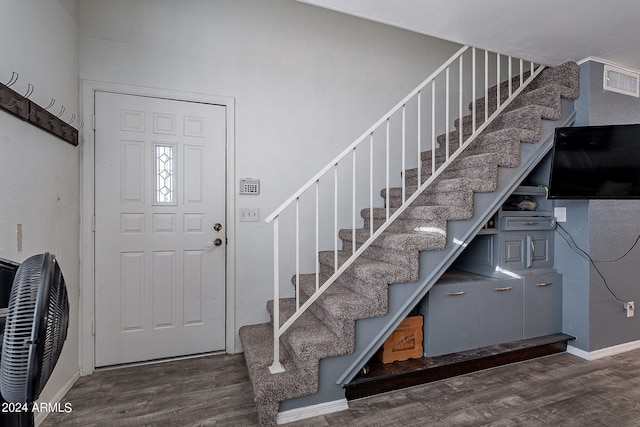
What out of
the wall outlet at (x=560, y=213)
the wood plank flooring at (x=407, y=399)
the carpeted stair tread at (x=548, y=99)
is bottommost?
the wood plank flooring at (x=407, y=399)

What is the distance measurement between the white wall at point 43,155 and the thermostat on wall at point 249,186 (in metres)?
1.21

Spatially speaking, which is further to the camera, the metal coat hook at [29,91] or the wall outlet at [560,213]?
the wall outlet at [560,213]

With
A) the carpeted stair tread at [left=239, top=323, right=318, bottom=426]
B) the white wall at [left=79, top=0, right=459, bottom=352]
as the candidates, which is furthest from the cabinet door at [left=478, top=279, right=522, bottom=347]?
the white wall at [left=79, top=0, right=459, bottom=352]

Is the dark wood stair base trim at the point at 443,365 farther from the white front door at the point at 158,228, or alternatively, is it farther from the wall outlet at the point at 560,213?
the white front door at the point at 158,228

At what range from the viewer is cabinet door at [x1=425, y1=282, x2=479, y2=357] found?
93.4 inches

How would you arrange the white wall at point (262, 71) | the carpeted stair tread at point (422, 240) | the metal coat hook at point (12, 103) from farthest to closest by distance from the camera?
the white wall at point (262, 71)
the carpeted stair tread at point (422, 240)
the metal coat hook at point (12, 103)

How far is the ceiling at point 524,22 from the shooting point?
197cm

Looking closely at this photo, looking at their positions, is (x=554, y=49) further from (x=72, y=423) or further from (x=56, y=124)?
(x=72, y=423)

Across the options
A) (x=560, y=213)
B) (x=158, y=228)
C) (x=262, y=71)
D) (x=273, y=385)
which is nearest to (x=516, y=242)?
(x=560, y=213)

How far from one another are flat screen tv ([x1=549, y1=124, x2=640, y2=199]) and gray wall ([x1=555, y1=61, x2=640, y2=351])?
1.02 ft

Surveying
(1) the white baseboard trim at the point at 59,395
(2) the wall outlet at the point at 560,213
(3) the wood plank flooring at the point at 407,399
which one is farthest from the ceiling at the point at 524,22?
(1) the white baseboard trim at the point at 59,395

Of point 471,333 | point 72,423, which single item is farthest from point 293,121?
point 72,423

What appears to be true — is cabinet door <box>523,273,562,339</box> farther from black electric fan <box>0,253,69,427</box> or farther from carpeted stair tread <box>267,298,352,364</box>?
black electric fan <box>0,253,69,427</box>

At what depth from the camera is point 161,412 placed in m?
1.92
